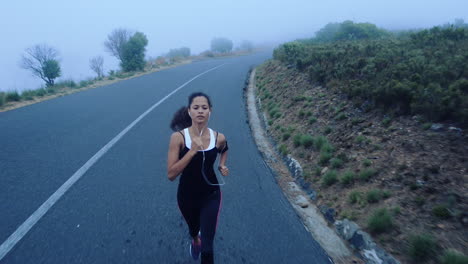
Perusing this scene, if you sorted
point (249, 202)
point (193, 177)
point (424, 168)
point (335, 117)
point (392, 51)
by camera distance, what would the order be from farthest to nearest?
1. point (392, 51)
2. point (335, 117)
3. point (249, 202)
4. point (424, 168)
5. point (193, 177)

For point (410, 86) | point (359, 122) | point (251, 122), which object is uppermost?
point (410, 86)

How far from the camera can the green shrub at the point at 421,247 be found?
327cm

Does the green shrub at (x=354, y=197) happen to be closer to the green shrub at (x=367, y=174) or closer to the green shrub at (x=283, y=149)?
the green shrub at (x=367, y=174)

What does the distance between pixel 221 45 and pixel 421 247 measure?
72934 millimetres

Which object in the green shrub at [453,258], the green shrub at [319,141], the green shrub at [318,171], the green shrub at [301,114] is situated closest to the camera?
the green shrub at [453,258]

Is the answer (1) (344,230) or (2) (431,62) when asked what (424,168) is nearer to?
(1) (344,230)

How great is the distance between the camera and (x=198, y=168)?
115 inches

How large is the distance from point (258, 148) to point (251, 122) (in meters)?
2.39

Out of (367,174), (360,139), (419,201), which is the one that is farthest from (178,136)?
(360,139)

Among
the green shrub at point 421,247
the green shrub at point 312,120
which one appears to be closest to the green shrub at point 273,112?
the green shrub at point 312,120

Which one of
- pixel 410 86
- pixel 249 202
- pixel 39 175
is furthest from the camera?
pixel 410 86

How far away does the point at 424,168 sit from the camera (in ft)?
14.7

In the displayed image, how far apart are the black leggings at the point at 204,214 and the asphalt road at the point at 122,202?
0.63 metres

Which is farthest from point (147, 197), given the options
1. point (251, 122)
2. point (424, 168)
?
point (251, 122)
